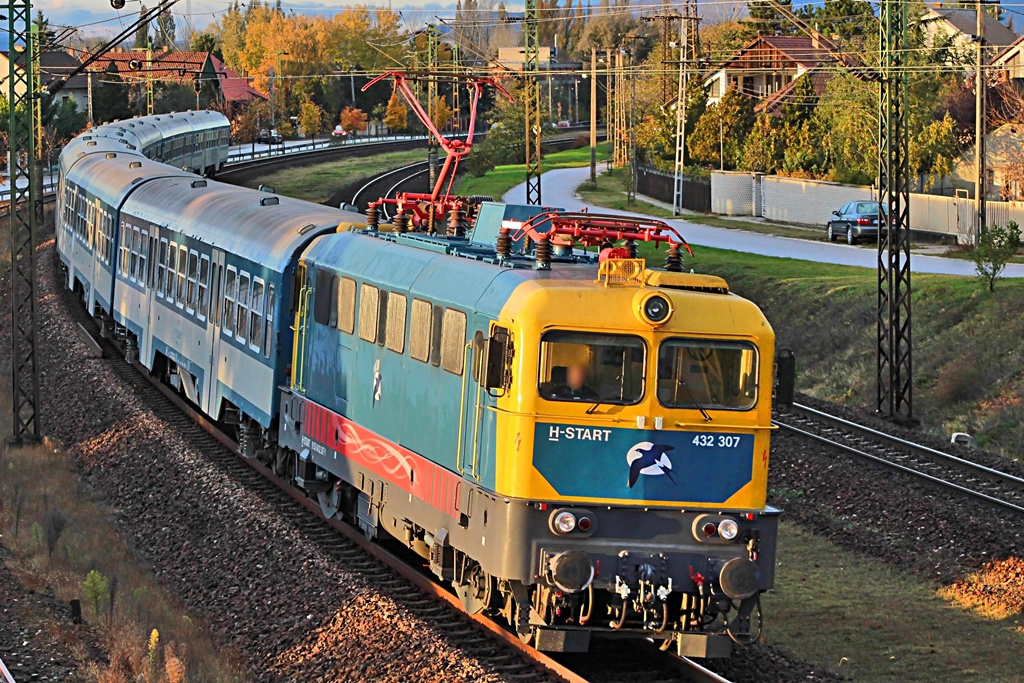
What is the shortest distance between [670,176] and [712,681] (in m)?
52.1

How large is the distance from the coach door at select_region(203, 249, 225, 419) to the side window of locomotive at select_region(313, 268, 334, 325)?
12.9 ft

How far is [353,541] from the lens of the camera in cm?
1549

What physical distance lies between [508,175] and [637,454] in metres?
64.6

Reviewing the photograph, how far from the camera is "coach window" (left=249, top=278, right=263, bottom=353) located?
17.2 m

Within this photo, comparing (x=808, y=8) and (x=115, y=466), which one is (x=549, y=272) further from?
(x=808, y=8)

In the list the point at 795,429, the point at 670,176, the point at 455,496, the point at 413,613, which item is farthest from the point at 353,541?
the point at 670,176

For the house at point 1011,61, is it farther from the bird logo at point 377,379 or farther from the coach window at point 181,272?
the bird logo at point 377,379

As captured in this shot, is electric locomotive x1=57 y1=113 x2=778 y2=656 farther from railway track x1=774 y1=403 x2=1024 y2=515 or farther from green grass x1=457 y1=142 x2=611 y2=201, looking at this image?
green grass x1=457 y1=142 x2=611 y2=201

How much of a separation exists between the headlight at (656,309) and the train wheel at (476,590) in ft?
8.34

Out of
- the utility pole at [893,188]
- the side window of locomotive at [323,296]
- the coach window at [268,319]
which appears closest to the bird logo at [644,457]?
the side window of locomotive at [323,296]

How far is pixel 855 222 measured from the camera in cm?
4391

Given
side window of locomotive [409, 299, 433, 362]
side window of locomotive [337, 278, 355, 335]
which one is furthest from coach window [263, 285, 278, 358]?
side window of locomotive [409, 299, 433, 362]

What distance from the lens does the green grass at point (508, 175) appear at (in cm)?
6469

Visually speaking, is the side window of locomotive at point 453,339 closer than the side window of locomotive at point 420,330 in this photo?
Yes
